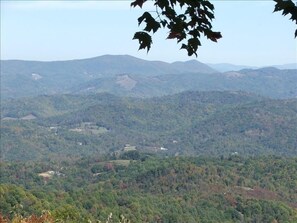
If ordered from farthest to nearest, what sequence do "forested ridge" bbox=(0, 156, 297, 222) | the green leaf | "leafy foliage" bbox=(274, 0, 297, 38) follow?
"forested ridge" bbox=(0, 156, 297, 222)
the green leaf
"leafy foliage" bbox=(274, 0, 297, 38)

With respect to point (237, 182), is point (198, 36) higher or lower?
higher

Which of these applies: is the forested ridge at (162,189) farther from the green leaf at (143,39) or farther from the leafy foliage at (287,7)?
the leafy foliage at (287,7)

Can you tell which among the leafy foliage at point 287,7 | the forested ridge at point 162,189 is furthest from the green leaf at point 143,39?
the forested ridge at point 162,189

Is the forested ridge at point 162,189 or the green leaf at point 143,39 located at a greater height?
the green leaf at point 143,39

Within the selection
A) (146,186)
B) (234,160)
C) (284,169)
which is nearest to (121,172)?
(146,186)

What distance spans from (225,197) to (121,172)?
5105 cm

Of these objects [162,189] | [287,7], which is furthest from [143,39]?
[162,189]

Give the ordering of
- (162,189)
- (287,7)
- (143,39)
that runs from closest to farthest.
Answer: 1. (287,7)
2. (143,39)
3. (162,189)

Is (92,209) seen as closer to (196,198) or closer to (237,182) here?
(196,198)

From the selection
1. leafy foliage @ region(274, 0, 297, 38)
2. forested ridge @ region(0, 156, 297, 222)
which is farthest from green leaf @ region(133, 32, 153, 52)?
forested ridge @ region(0, 156, 297, 222)

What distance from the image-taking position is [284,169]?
427 ft

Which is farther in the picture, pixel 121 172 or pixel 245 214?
pixel 121 172

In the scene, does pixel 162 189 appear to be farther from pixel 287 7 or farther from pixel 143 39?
pixel 287 7

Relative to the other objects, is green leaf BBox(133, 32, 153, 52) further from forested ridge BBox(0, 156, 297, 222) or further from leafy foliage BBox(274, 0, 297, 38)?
forested ridge BBox(0, 156, 297, 222)
